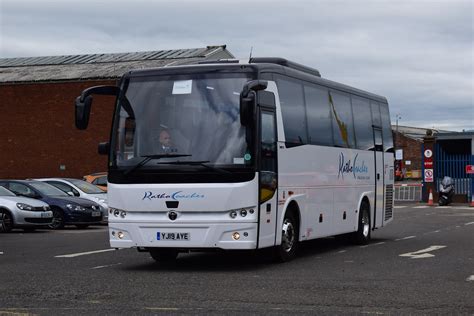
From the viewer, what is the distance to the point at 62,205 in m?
25.9

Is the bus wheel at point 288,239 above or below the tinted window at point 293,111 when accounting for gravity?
below

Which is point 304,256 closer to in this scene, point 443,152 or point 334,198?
point 334,198

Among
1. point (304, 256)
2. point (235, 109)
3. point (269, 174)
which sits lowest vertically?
point (304, 256)

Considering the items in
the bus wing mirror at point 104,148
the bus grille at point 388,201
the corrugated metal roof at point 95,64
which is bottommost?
the bus grille at point 388,201

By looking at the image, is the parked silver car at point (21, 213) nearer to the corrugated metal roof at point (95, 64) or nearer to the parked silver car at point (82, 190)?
the parked silver car at point (82, 190)

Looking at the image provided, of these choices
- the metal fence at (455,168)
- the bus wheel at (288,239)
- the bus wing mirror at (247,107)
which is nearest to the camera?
the bus wing mirror at (247,107)

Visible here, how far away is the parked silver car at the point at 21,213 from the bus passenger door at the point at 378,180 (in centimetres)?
910

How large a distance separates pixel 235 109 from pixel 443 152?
31506mm

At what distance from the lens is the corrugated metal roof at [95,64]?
52.2 metres

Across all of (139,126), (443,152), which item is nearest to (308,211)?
(139,126)

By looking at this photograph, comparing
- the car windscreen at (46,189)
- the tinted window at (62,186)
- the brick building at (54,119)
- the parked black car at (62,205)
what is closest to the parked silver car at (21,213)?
the parked black car at (62,205)

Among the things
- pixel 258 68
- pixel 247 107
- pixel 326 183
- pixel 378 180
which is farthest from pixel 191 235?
pixel 378 180

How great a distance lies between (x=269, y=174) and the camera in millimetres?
13859

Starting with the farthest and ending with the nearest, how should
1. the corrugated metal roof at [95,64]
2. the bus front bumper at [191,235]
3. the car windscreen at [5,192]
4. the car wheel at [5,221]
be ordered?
the corrugated metal roof at [95,64]
the car windscreen at [5,192]
the car wheel at [5,221]
the bus front bumper at [191,235]
